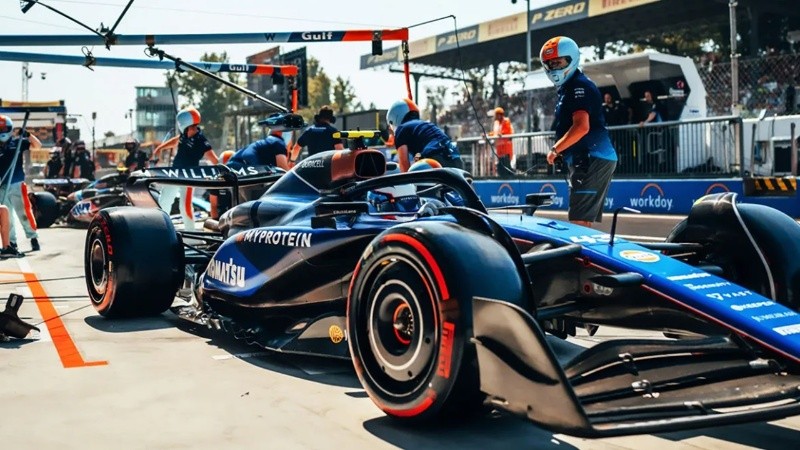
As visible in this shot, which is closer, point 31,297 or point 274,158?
point 31,297

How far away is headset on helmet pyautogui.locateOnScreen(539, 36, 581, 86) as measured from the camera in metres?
6.00

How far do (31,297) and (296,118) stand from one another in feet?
11.3

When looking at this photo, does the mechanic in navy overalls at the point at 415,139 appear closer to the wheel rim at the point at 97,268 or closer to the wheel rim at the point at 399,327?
the wheel rim at the point at 97,268

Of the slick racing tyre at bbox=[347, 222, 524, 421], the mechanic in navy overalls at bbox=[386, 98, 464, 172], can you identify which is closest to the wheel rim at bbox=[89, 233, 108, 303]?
the mechanic in navy overalls at bbox=[386, 98, 464, 172]

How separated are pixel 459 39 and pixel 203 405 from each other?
35.1 metres

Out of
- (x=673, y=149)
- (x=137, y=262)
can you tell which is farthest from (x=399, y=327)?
(x=673, y=149)

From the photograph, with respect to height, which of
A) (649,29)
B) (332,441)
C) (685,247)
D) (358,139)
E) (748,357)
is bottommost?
(332,441)

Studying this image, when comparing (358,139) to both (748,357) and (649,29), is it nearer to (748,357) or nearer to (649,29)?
(748,357)

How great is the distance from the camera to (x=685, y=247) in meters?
4.41

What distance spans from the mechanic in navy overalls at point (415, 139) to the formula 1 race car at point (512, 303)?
2.50m

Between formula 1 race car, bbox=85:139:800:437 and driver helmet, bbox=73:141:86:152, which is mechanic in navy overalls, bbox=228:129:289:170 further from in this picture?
driver helmet, bbox=73:141:86:152

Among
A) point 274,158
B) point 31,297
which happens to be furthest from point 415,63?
point 31,297

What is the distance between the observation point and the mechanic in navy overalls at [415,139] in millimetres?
7848

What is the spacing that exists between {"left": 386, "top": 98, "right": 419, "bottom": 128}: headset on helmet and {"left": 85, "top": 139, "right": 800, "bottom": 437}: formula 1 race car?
2.86 meters
